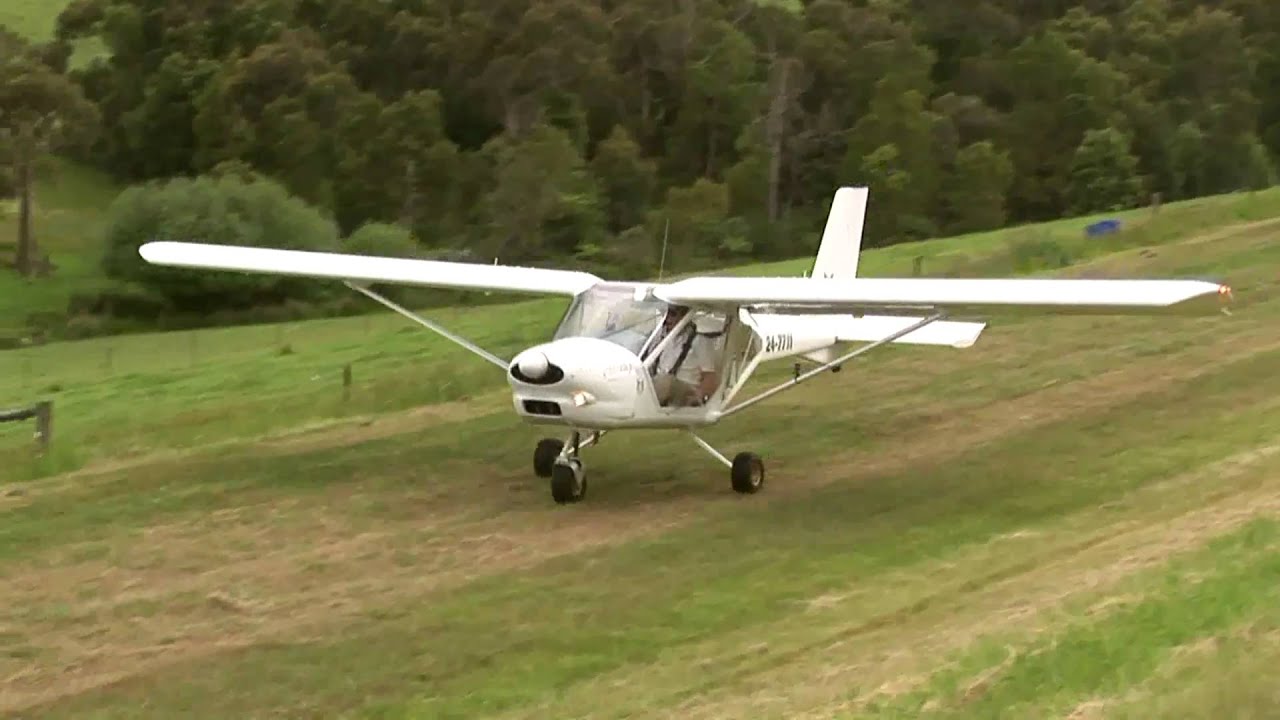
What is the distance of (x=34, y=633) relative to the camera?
10789mm

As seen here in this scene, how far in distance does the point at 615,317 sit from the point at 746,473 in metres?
1.82

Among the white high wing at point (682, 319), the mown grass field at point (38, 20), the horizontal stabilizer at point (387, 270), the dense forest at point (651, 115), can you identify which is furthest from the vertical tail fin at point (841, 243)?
the mown grass field at point (38, 20)

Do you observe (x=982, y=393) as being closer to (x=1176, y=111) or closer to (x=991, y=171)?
(x=991, y=171)

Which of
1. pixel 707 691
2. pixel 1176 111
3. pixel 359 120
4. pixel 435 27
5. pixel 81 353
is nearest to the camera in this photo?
pixel 707 691

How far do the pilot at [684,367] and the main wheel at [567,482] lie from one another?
0.96 m

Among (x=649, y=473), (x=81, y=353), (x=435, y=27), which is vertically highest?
(x=435, y=27)

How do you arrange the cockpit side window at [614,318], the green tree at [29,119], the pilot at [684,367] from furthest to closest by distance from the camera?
1. the green tree at [29,119]
2. the pilot at [684,367]
3. the cockpit side window at [614,318]

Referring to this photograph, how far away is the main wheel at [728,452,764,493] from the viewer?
49.5 feet

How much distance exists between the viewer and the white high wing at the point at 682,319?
1370 cm

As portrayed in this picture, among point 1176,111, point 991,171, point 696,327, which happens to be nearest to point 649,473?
point 696,327

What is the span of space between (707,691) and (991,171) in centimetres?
6885

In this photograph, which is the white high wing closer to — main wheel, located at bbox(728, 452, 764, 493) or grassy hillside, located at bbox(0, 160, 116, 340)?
main wheel, located at bbox(728, 452, 764, 493)

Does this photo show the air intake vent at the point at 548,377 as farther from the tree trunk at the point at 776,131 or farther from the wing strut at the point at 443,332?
the tree trunk at the point at 776,131

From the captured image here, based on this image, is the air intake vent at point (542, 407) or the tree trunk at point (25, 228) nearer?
the air intake vent at point (542, 407)
